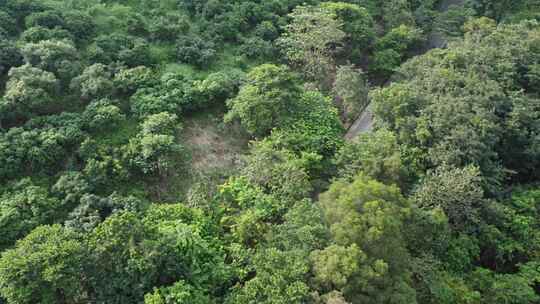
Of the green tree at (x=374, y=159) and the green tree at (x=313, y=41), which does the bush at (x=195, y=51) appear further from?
the green tree at (x=374, y=159)

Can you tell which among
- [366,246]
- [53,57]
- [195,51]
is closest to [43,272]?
[366,246]

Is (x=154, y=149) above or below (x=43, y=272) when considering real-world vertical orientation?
below

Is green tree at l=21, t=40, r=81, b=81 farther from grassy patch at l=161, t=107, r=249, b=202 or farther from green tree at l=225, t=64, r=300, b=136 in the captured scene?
green tree at l=225, t=64, r=300, b=136

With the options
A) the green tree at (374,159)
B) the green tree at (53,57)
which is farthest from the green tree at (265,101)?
the green tree at (53,57)

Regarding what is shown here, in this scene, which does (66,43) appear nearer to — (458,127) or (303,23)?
(303,23)

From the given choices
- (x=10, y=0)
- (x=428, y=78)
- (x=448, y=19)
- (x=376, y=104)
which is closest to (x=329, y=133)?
(x=376, y=104)

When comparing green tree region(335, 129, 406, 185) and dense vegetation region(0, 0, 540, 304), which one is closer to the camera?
dense vegetation region(0, 0, 540, 304)

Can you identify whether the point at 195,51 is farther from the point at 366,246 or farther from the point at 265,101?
the point at 366,246

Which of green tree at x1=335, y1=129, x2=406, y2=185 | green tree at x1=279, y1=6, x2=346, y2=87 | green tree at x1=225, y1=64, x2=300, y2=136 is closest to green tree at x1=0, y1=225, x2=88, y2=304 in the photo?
green tree at x1=335, y1=129, x2=406, y2=185

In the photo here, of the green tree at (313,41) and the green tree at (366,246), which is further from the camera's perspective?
the green tree at (313,41)
